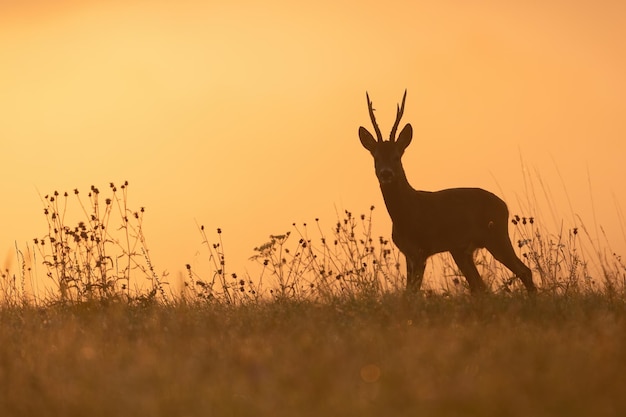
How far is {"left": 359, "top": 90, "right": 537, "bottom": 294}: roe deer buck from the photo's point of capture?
11289mm

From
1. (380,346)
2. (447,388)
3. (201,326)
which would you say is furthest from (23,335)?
(447,388)

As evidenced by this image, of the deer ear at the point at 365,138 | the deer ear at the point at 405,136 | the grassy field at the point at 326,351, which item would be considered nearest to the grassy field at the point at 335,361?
the grassy field at the point at 326,351

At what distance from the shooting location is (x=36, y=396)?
5.17 metres

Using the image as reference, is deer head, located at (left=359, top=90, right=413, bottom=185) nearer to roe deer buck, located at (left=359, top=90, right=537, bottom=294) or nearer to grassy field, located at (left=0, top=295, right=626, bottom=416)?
roe deer buck, located at (left=359, top=90, right=537, bottom=294)

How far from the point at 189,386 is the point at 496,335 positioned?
7.54ft

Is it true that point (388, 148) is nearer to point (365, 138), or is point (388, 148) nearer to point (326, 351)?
point (365, 138)

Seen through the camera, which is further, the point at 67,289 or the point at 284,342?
the point at 67,289

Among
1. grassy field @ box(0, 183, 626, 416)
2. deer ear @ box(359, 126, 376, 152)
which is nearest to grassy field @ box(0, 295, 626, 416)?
grassy field @ box(0, 183, 626, 416)

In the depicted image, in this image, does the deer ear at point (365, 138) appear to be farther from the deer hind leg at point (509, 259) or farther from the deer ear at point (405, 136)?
the deer hind leg at point (509, 259)

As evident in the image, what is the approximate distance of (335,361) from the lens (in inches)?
218

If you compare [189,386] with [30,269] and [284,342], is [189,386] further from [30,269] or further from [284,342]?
[30,269]

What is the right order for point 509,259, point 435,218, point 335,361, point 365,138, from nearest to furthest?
point 335,361 → point 435,218 → point 509,259 → point 365,138

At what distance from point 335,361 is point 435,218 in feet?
19.7

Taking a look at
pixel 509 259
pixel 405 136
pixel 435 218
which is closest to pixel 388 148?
pixel 405 136
